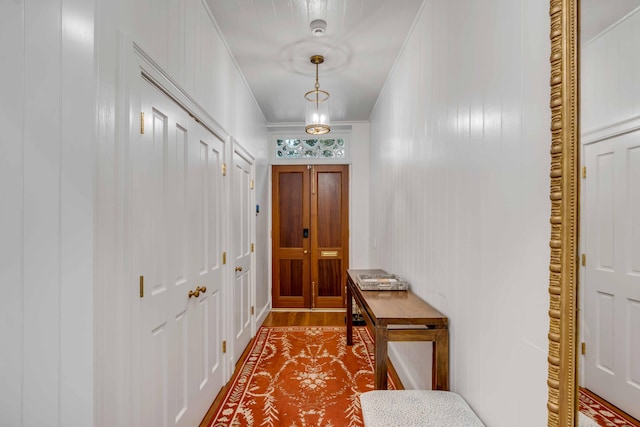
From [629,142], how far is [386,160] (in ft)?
9.37

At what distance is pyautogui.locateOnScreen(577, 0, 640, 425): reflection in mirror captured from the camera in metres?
0.67

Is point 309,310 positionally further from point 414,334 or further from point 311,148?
point 414,334

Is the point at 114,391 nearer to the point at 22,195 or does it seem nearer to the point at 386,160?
the point at 22,195

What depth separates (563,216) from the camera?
92 centimetres

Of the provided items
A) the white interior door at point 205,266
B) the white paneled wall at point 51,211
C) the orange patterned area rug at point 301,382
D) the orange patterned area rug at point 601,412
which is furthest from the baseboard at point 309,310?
the orange patterned area rug at point 601,412

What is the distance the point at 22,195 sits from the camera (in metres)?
1.09

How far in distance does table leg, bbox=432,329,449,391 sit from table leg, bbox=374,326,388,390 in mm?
256

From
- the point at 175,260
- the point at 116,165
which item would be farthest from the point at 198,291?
the point at 116,165

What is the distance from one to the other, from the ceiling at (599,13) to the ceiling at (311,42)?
155 centimetres

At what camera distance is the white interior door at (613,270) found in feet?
2.17

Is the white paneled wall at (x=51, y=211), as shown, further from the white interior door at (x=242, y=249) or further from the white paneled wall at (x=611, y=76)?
the white interior door at (x=242, y=249)

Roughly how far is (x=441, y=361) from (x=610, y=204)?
4.12ft

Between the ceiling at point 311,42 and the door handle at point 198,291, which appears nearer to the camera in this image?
the door handle at point 198,291

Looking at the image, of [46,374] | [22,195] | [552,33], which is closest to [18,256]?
[22,195]
